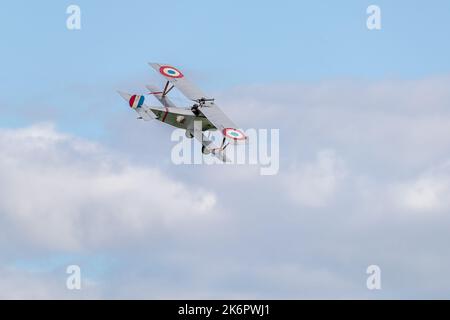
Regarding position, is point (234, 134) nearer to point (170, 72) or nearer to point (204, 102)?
point (204, 102)

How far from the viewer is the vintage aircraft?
3994 inches

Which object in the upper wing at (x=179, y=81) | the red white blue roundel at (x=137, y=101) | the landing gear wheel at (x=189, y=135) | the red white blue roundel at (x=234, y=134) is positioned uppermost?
the upper wing at (x=179, y=81)

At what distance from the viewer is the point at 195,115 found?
10456 centimetres

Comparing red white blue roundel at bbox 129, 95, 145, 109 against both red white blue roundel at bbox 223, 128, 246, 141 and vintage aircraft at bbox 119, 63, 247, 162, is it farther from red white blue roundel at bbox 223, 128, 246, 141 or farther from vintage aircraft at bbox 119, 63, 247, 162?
red white blue roundel at bbox 223, 128, 246, 141

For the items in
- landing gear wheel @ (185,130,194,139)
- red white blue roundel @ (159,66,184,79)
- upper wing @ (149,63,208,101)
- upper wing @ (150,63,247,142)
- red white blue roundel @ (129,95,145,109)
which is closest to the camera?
upper wing @ (150,63,247,142)

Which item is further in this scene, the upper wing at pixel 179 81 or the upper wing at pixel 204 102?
the upper wing at pixel 179 81

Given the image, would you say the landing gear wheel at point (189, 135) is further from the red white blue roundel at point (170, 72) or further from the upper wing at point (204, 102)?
the red white blue roundel at point (170, 72)

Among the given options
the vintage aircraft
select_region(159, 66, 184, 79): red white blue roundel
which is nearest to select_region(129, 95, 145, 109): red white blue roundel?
the vintage aircraft

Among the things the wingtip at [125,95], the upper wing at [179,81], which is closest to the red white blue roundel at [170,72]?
the upper wing at [179,81]

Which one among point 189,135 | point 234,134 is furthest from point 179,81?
point 234,134

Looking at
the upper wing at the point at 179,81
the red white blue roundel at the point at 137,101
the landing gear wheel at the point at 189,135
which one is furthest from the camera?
the upper wing at the point at 179,81

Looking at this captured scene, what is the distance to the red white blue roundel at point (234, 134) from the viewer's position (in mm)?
100188
